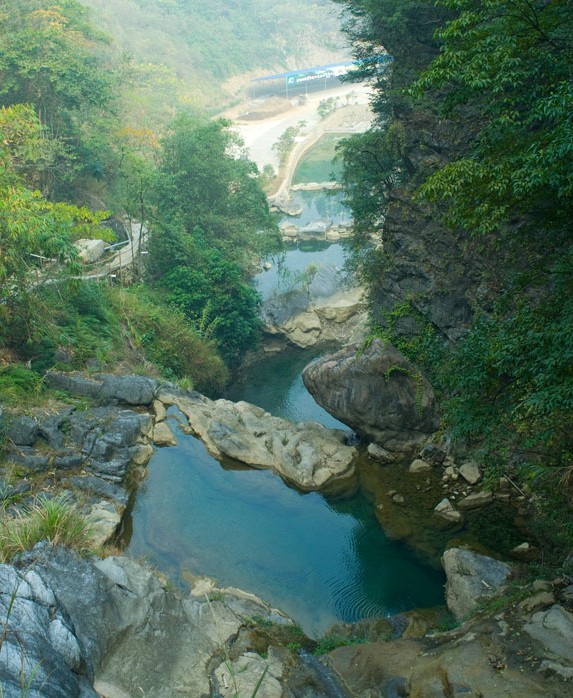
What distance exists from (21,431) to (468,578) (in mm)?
9169

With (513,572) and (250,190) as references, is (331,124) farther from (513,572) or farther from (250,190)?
(513,572)

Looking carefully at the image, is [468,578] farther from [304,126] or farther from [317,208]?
[304,126]

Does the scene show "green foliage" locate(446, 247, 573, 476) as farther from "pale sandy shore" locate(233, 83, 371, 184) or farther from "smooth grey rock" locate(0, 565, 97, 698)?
"pale sandy shore" locate(233, 83, 371, 184)

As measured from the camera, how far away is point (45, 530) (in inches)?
315

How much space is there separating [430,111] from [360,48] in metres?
4.18

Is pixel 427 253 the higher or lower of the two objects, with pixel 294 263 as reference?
higher

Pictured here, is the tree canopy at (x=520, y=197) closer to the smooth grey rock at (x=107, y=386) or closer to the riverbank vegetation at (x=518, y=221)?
the riverbank vegetation at (x=518, y=221)

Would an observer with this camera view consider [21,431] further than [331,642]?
Yes

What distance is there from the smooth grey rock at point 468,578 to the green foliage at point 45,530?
19.9 feet

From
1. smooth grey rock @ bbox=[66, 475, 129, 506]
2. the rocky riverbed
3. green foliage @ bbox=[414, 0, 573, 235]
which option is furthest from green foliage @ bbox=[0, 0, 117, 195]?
green foliage @ bbox=[414, 0, 573, 235]

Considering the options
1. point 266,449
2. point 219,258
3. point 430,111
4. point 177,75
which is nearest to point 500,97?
point 430,111

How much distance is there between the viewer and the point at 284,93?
59031 millimetres

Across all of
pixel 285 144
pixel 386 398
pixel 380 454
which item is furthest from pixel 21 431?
pixel 285 144

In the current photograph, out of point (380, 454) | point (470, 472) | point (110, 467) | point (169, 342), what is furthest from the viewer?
point (169, 342)
